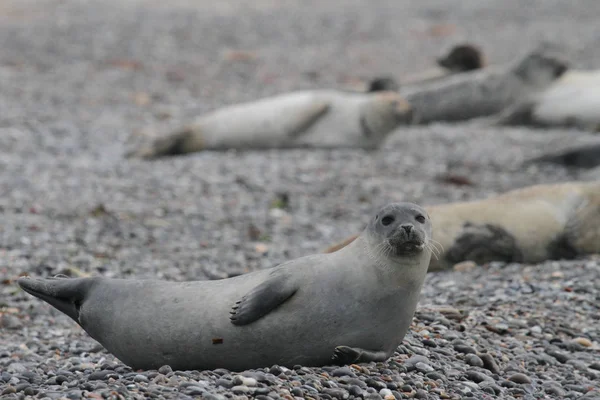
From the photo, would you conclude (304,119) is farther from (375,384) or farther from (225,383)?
(225,383)

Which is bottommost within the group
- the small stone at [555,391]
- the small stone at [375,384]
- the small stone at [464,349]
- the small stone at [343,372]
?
the small stone at [375,384]

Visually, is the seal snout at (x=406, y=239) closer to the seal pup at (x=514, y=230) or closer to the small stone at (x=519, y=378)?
the small stone at (x=519, y=378)

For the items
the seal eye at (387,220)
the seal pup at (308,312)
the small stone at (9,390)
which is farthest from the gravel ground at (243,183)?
the seal eye at (387,220)

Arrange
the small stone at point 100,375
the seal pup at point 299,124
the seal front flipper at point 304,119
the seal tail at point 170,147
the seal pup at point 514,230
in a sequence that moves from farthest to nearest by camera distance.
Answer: the seal front flipper at point 304,119, the seal pup at point 299,124, the seal tail at point 170,147, the seal pup at point 514,230, the small stone at point 100,375

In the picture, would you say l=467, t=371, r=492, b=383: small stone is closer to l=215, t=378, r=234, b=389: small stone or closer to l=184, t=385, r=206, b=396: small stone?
l=215, t=378, r=234, b=389: small stone

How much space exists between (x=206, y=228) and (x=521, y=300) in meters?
2.96

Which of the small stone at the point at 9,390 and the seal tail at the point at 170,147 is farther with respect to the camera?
the seal tail at the point at 170,147

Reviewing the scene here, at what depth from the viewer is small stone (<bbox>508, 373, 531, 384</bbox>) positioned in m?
4.20

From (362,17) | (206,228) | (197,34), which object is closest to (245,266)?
(206,228)

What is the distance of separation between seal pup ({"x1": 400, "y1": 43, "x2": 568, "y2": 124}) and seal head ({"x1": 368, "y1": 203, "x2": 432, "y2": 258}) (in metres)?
8.24

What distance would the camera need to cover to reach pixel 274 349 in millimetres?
3855

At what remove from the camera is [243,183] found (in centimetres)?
885

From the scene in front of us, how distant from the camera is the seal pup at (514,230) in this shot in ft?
21.0

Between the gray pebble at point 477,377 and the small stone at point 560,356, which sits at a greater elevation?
the small stone at point 560,356
